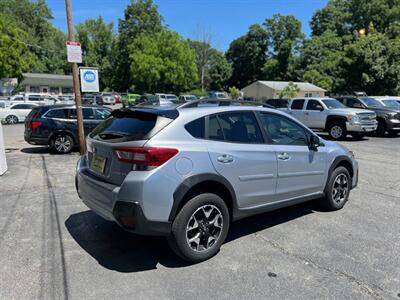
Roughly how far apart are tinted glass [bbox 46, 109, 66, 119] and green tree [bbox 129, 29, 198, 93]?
138 feet

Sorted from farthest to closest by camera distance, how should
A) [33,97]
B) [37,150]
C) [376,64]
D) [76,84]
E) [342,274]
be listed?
[376,64]
[33,97]
[37,150]
[76,84]
[342,274]

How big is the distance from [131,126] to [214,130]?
950 mm

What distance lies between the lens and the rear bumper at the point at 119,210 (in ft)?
11.4

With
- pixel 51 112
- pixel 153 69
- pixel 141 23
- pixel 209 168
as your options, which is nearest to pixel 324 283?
pixel 209 168

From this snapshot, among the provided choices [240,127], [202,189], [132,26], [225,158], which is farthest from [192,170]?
[132,26]

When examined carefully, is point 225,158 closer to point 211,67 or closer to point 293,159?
point 293,159

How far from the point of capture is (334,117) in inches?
599

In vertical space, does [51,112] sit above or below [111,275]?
above

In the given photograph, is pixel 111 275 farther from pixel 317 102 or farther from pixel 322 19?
pixel 322 19

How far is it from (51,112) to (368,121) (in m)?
12.5

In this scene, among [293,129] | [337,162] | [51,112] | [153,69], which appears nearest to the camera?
[293,129]

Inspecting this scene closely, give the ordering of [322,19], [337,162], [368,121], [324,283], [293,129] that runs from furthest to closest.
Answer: [322,19] < [368,121] < [337,162] < [293,129] < [324,283]

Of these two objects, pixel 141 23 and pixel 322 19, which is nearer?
pixel 141 23

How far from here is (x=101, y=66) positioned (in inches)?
2753
